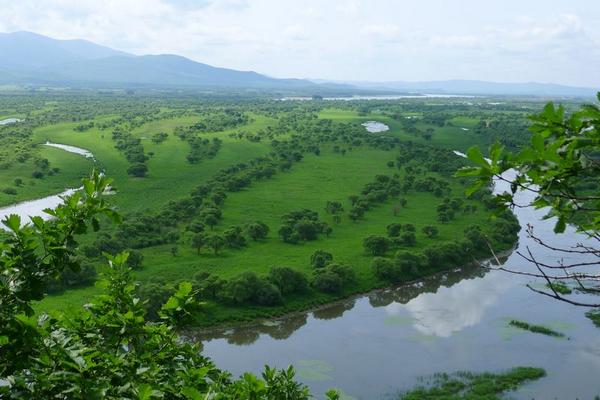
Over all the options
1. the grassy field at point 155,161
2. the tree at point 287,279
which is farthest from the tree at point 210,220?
the tree at point 287,279

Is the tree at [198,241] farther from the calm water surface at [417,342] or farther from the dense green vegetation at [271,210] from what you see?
the calm water surface at [417,342]

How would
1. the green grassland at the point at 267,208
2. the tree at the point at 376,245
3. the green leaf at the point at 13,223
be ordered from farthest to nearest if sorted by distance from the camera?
the tree at the point at 376,245
the green grassland at the point at 267,208
the green leaf at the point at 13,223

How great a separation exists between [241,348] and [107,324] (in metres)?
31.6

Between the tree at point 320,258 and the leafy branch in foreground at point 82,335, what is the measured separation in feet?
134

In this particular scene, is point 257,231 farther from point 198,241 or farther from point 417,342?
point 417,342

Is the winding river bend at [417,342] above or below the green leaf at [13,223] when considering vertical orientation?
below

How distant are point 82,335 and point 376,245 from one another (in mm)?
46446

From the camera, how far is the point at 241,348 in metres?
35.5

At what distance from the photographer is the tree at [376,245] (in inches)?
1992

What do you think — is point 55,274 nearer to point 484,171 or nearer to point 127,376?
point 127,376

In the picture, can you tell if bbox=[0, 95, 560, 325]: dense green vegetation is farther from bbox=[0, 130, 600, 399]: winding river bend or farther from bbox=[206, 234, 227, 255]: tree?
bbox=[0, 130, 600, 399]: winding river bend

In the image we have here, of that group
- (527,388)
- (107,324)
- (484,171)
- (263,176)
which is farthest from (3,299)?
(263,176)

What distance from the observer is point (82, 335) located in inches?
212

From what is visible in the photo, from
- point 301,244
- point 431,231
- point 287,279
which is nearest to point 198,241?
point 301,244
